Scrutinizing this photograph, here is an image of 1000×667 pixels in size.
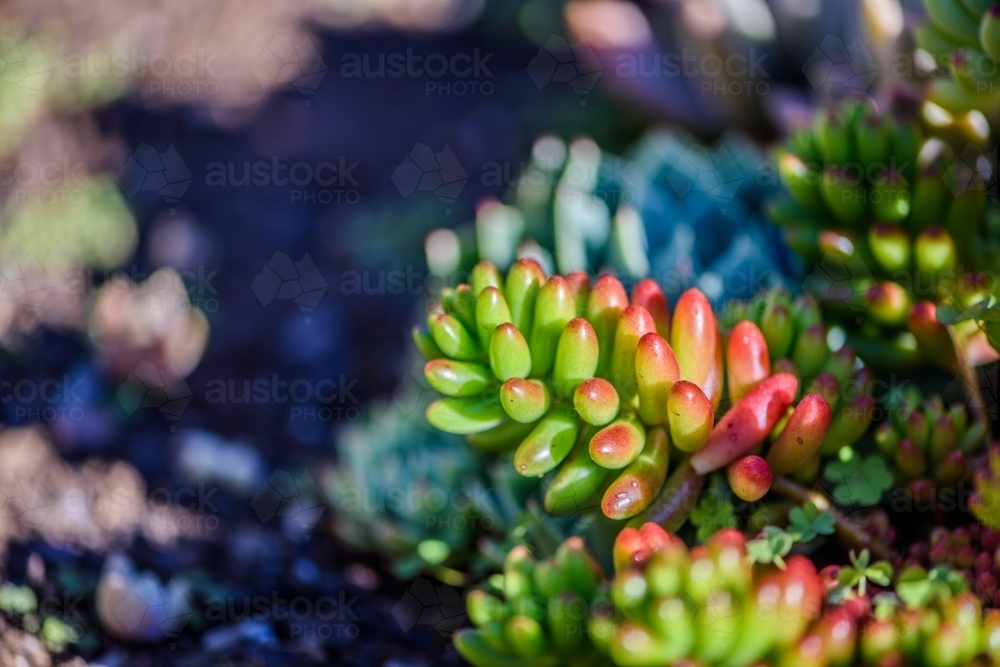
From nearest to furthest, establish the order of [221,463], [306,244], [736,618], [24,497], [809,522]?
1. [736,618]
2. [809,522]
3. [24,497]
4. [221,463]
5. [306,244]

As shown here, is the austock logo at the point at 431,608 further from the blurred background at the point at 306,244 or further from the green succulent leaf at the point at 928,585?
the green succulent leaf at the point at 928,585

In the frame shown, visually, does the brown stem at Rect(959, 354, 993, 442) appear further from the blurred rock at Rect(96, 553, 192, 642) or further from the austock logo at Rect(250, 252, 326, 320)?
the austock logo at Rect(250, 252, 326, 320)

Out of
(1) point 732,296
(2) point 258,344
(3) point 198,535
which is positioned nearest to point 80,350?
(2) point 258,344

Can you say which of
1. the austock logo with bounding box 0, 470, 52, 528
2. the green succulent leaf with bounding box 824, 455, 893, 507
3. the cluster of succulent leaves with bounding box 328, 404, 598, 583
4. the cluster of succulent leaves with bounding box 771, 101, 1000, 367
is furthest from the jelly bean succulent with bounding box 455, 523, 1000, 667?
the austock logo with bounding box 0, 470, 52, 528

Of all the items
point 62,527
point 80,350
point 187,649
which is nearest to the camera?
point 187,649

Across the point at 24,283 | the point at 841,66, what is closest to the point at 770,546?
the point at 841,66

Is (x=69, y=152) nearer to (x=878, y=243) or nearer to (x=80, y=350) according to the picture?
(x=80, y=350)

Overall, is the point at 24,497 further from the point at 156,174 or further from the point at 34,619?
the point at 156,174
